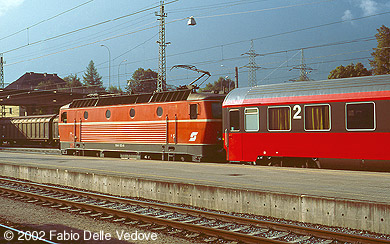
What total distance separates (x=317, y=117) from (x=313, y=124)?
13.5 inches

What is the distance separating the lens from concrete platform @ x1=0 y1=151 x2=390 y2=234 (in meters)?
10.5

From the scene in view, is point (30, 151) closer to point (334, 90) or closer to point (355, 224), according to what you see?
point (334, 90)

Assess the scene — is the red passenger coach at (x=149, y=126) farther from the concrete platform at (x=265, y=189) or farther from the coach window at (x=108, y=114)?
the concrete platform at (x=265, y=189)

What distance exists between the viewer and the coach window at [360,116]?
17266 millimetres

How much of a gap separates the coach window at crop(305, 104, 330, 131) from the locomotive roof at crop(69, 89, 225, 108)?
6.37 meters

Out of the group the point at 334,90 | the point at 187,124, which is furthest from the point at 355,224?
the point at 187,124

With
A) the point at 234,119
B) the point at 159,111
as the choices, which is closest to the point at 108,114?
the point at 159,111

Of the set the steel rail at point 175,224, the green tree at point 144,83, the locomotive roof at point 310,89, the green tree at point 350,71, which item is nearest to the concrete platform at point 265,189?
the steel rail at point 175,224

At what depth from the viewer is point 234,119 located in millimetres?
21609

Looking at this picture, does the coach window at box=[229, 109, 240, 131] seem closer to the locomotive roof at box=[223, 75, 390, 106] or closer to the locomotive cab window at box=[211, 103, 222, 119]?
the locomotive roof at box=[223, 75, 390, 106]

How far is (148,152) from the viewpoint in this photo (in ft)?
87.7

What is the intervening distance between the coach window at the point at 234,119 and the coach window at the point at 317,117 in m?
3.60

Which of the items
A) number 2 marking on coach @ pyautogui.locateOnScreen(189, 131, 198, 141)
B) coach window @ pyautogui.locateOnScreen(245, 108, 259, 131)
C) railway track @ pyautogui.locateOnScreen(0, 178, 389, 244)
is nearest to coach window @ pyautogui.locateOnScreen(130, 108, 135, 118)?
number 2 marking on coach @ pyautogui.locateOnScreen(189, 131, 198, 141)

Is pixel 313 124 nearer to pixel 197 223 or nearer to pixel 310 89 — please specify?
pixel 310 89
